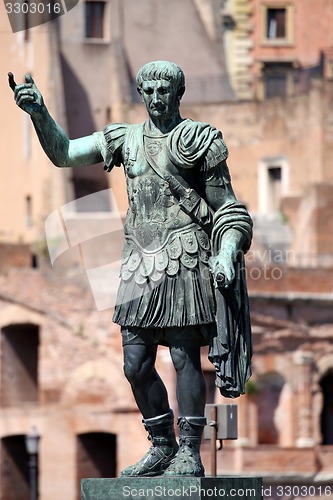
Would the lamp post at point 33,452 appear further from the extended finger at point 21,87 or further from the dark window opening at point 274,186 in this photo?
the extended finger at point 21,87

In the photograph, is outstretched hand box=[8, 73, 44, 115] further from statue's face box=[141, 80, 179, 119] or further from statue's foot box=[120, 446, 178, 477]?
statue's foot box=[120, 446, 178, 477]

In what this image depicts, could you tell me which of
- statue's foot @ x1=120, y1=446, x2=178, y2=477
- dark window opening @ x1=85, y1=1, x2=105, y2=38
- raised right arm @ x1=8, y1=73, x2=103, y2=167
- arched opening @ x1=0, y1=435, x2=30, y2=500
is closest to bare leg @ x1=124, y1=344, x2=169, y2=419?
statue's foot @ x1=120, y1=446, x2=178, y2=477

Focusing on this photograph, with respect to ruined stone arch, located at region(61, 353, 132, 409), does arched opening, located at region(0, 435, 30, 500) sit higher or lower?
lower

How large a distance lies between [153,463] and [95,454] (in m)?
40.9

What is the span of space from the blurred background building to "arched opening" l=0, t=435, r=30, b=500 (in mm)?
40

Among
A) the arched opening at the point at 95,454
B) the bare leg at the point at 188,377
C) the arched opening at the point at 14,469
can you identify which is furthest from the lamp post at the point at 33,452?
the bare leg at the point at 188,377

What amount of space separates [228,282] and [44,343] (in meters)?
41.5

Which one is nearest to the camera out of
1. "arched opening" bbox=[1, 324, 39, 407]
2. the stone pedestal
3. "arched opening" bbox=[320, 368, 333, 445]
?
the stone pedestal

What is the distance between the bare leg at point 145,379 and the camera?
40.8 ft

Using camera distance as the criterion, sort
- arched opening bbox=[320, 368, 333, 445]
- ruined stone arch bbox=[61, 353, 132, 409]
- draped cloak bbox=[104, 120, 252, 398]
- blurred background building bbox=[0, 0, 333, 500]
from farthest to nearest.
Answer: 1. arched opening bbox=[320, 368, 333, 445]
2. ruined stone arch bbox=[61, 353, 132, 409]
3. blurred background building bbox=[0, 0, 333, 500]
4. draped cloak bbox=[104, 120, 252, 398]

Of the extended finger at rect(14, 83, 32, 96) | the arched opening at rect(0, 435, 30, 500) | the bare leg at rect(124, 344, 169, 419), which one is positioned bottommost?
the arched opening at rect(0, 435, 30, 500)

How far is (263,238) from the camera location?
5975cm

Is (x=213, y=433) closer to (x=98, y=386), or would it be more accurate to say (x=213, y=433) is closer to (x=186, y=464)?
(x=186, y=464)

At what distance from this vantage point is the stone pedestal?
11.9 meters
